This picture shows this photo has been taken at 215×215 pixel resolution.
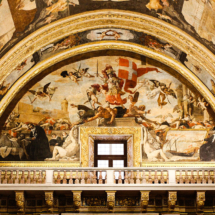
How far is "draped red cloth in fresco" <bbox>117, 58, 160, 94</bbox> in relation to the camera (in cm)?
2183

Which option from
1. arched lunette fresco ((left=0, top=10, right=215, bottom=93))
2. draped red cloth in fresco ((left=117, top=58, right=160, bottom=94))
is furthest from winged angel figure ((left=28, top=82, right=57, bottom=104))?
draped red cloth in fresco ((left=117, top=58, right=160, bottom=94))

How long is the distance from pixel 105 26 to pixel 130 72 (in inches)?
91.8

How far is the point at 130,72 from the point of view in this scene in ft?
71.9

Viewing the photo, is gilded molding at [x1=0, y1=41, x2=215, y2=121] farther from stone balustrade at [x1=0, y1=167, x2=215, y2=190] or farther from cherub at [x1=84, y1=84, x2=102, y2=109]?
stone balustrade at [x1=0, y1=167, x2=215, y2=190]

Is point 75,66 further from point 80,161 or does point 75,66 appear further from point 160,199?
point 160,199

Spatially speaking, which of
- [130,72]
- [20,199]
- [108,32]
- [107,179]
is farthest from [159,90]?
[20,199]

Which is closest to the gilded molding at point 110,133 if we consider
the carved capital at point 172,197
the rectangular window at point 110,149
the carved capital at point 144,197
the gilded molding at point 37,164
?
the rectangular window at point 110,149

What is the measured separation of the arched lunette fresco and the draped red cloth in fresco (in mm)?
1798

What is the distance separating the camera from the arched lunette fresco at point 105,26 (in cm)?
1997

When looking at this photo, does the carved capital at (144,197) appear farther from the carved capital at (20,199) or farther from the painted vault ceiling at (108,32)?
the painted vault ceiling at (108,32)

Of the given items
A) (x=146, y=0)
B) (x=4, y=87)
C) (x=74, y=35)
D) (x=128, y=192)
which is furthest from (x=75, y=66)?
(x=128, y=192)

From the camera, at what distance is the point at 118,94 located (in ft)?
71.1

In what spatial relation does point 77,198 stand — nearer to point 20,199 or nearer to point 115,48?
point 20,199

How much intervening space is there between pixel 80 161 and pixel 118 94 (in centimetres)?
328
